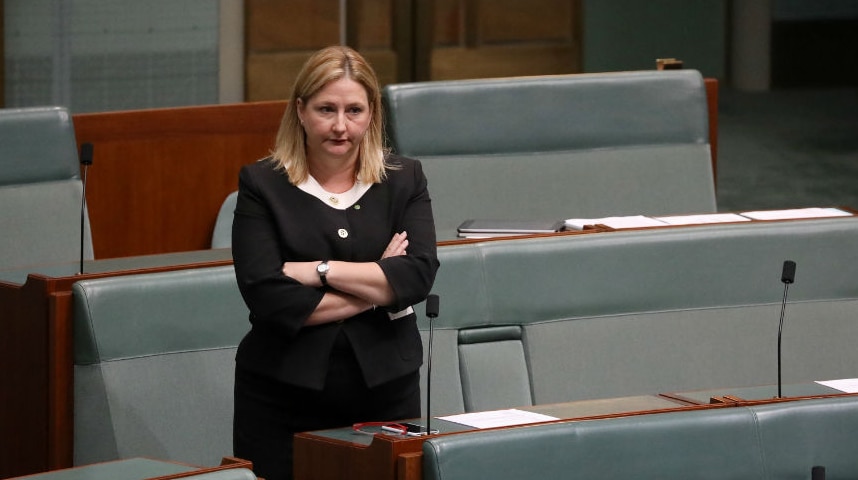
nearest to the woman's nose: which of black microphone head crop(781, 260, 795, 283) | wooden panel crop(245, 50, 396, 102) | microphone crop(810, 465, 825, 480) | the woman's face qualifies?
the woman's face

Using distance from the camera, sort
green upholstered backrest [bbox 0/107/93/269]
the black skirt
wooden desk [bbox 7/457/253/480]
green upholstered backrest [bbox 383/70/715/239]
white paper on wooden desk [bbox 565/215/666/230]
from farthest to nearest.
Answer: green upholstered backrest [bbox 383/70/715/239] < green upholstered backrest [bbox 0/107/93/269] < white paper on wooden desk [bbox 565/215/666/230] < the black skirt < wooden desk [bbox 7/457/253/480]

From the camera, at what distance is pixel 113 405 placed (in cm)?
223

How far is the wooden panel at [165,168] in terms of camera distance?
Result: 318cm

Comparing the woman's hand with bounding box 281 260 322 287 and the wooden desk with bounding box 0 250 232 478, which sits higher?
the woman's hand with bounding box 281 260 322 287

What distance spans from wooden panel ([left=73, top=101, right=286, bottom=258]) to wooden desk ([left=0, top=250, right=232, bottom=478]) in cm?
77

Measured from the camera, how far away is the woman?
75.0 inches

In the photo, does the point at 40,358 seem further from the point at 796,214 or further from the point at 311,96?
the point at 796,214

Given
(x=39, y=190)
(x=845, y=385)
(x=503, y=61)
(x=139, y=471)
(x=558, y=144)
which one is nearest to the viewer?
(x=139, y=471)

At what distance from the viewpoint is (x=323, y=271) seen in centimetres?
191

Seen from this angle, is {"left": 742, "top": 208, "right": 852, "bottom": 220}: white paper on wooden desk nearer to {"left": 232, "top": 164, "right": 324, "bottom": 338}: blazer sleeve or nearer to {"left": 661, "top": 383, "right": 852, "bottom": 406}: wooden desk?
{"left": 661, "top": 383, "right": 852, "bottom": 406}: wooden desk

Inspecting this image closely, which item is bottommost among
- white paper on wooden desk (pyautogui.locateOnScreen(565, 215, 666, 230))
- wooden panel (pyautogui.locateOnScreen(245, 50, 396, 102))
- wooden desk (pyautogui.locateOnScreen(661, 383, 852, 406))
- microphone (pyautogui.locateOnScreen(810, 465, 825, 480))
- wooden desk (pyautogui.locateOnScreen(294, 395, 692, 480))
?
microphone (pyautogui.locateOnScreen(810, 465, 825, 480))

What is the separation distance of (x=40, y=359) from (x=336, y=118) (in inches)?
25.7

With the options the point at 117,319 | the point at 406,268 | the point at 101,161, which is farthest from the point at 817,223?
the point at 101,161

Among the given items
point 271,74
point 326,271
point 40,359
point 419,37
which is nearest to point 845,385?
point 326,271
